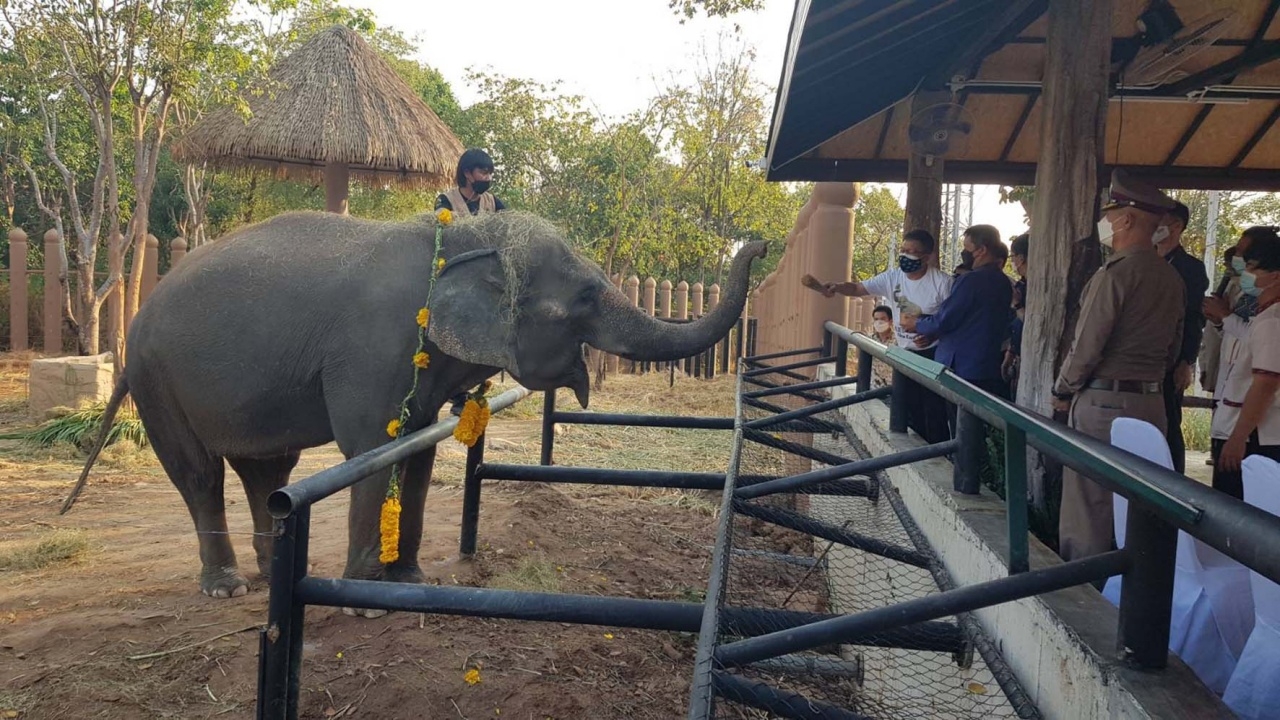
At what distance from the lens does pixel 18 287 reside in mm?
13164

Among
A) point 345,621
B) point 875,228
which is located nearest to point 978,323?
point 345,621

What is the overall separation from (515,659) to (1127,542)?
7.73 feet

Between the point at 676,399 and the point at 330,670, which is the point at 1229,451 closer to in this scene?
the point at 330,670

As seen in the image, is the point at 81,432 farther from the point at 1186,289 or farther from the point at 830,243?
the point at 1186,289

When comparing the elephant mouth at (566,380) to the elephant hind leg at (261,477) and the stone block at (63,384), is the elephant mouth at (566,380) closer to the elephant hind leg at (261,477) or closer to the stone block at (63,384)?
the elephant hind leg at (261,477)

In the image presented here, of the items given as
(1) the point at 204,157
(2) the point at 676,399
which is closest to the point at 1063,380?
(2) the point at 676,399

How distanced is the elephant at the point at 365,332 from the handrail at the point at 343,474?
615 millimetres

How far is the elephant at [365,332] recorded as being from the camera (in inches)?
144

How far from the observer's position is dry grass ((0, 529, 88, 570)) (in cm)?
454

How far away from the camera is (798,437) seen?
8492 mm

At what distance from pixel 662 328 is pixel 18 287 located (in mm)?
13119

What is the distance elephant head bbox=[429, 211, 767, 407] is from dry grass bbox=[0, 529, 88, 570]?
262 centimetres

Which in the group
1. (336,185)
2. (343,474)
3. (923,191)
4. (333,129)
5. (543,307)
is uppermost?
(333,129)

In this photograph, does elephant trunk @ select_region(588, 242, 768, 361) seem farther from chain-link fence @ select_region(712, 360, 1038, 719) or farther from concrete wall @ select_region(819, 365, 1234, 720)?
concrete wall @ select_region(819, 365, 1234, 720)
